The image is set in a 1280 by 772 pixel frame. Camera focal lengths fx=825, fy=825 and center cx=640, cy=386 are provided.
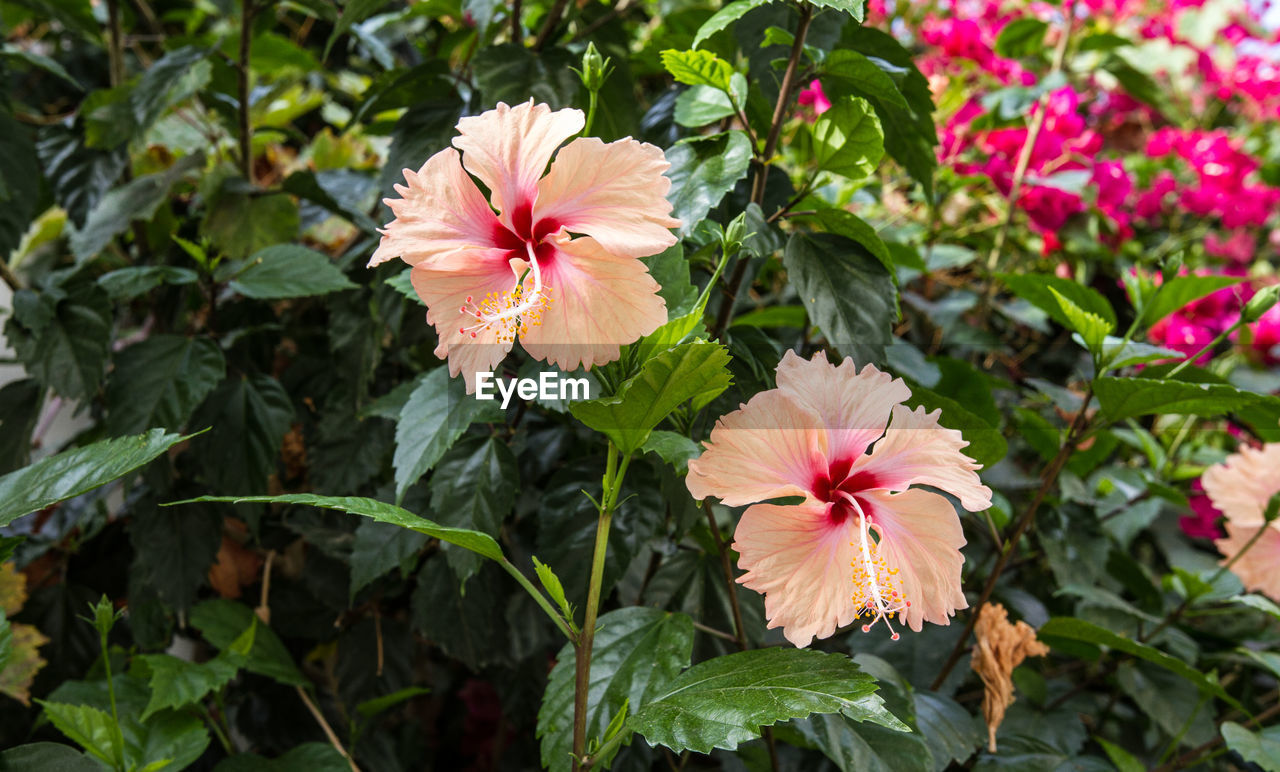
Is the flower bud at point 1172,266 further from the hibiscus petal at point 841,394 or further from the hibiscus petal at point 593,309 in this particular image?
the hibiscus petal at point 593,309

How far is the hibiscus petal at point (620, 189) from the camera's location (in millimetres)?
482

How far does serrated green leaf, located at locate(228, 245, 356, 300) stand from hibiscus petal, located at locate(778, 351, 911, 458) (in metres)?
0.48

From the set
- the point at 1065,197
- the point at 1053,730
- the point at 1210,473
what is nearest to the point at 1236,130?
the point at 1065,197

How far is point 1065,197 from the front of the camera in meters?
1.37

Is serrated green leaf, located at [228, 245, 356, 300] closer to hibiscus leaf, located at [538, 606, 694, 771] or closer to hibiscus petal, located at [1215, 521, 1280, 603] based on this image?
hibiscus leaf, located at [538, 606, 694, 771]

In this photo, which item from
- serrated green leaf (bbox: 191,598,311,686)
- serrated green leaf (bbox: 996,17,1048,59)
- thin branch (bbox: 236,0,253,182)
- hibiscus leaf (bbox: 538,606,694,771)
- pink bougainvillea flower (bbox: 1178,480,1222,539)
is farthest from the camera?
serrated green leaf (bbox: 996,17,1048,59)

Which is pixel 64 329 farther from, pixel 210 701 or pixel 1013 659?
pixel 1013 659

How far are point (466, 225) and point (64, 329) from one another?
2.07ft

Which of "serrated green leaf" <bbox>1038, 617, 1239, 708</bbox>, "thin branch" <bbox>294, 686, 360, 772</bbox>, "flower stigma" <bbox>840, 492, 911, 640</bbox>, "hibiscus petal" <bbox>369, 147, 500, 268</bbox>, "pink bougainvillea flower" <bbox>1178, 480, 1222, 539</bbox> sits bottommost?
"thin branch" <bbox>294, 686, 360, 772</bbox>

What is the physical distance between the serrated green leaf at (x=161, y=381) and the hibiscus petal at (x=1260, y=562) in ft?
3.65

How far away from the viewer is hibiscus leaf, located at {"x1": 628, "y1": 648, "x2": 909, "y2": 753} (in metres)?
0.46

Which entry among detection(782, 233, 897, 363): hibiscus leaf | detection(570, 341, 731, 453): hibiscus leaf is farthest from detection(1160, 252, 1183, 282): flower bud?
detection(570, 341, 731, 453): hibiscus leaf

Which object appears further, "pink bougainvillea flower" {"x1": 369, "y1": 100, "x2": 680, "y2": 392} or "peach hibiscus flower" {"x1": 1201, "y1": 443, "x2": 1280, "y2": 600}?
"peach hibiscus flower" {"x1": 1201, "y1": 443, "x2": 1280, "y2": 600}

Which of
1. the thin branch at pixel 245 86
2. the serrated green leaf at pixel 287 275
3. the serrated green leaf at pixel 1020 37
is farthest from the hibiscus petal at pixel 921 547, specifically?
the serrated green leaf at pixel 1020 37
